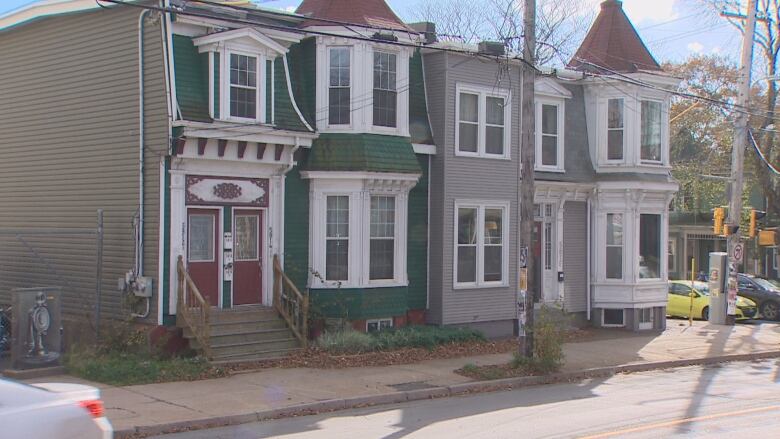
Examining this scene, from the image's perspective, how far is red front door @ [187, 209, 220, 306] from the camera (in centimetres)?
1717

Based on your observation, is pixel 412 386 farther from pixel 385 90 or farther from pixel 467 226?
pixel 385 90

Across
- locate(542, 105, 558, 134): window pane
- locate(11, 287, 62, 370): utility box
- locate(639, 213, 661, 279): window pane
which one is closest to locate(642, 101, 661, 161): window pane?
locate(639, 213, 661, 279): window pane

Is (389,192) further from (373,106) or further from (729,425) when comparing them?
(729,425)

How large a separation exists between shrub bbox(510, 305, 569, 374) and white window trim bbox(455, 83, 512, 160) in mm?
5740

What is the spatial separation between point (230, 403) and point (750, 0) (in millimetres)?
20865

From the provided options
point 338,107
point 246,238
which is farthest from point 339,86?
point 246,238

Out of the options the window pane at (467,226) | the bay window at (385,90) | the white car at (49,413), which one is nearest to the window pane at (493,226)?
the window pane at (467,226)

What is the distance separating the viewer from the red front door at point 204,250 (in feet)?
56.3

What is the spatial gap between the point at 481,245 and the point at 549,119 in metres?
4.67

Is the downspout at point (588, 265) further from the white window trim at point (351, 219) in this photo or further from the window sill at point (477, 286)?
the white window trim at point (351, 219)

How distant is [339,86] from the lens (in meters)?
18.7

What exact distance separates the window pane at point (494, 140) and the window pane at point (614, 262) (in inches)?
201

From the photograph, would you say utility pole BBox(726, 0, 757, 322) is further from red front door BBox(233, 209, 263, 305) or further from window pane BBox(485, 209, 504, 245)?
red front door BBox(233, 209, 263, 305)

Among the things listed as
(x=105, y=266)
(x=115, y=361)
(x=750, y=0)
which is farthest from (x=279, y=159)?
(x=750, y=0)
